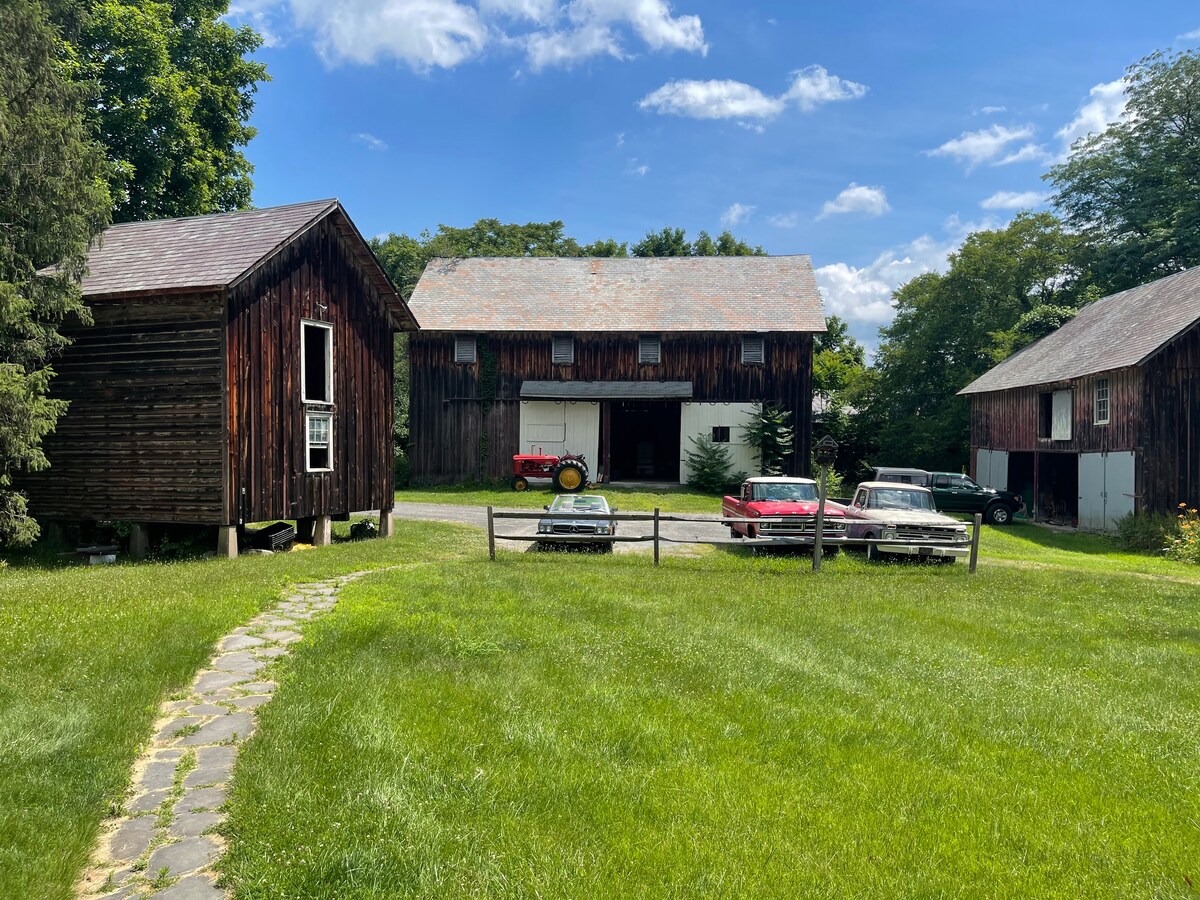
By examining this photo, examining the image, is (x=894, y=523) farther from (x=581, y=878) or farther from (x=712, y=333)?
(x=712, y=333)

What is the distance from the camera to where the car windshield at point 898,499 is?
1706 centimetres

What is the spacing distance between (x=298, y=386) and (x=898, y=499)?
12.8 metres

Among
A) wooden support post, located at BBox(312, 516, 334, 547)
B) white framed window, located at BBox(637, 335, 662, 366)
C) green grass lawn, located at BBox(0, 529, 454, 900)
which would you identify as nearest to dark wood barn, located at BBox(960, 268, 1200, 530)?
white framed window, located at BBox(637, 335, 662, 366)

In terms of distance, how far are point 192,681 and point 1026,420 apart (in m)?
30.8

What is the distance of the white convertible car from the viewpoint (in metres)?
14.4

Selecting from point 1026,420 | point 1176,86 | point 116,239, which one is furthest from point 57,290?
point 1176,86

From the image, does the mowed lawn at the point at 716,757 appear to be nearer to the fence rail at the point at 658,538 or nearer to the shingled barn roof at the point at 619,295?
the fence rail at the point at 658,538

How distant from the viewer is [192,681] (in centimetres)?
696

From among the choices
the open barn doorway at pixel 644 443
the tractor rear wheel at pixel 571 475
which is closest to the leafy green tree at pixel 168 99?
the tractor rear wheel at pixel 571 475

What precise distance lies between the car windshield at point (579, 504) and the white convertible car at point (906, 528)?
201 inches

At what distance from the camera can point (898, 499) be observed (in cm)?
1723

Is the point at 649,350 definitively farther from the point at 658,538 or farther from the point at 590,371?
the point at 658,538

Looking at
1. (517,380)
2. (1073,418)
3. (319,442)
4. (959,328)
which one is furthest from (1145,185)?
(319,442)

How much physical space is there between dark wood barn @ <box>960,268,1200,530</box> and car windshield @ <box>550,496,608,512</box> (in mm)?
16383
